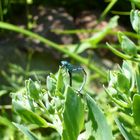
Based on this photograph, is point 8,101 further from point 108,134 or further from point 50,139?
point 108,134

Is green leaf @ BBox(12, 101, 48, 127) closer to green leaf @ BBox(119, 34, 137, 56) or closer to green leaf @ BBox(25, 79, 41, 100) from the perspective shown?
green leaf @ BBox(25, 79, 41, 100)

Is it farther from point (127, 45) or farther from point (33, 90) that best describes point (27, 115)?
point (127, 45)

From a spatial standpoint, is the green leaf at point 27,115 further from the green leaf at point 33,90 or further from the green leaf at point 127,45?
the green leaf at point 127,45

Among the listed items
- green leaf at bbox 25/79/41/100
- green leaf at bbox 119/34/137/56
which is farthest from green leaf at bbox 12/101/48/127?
green leaf at bbox 119/34/137/56

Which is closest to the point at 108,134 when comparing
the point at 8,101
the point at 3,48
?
the point at 8,101

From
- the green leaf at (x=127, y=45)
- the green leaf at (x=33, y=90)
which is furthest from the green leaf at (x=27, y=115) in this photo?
the green leaf at (x=127, y=45)
